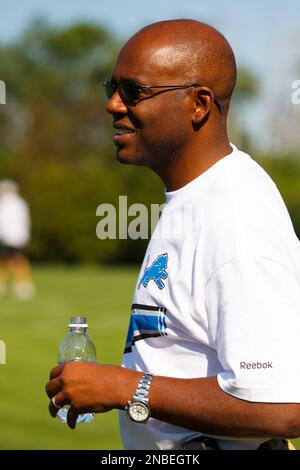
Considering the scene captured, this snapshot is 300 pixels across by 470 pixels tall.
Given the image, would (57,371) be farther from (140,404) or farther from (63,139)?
(63,139)

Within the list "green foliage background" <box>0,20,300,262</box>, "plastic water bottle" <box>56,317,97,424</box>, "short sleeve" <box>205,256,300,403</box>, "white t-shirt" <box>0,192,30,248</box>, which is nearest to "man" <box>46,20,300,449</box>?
"short sleeve" <box>205,256,300,403</box>

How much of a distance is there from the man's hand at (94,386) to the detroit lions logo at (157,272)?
0.31 m

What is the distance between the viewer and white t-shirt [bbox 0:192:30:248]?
29.5m

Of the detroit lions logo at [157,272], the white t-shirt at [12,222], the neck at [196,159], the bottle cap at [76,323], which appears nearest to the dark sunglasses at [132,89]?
the neck at [196,159]

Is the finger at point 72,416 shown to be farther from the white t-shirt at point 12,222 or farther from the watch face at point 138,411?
the white t-shirt at point 12,222

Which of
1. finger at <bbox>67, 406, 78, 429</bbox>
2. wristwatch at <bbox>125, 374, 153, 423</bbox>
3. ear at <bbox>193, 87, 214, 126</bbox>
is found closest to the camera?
wristwatch at <bbox>125, 374, 153, 423</bbox>

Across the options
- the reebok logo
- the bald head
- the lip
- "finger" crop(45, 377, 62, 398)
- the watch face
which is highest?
the bald head

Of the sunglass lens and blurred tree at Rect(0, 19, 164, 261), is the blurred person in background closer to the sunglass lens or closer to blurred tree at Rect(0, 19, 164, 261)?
blurred tree at Rect(0, 19, 164, 261)

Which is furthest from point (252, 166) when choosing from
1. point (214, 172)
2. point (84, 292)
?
point (84, 292)

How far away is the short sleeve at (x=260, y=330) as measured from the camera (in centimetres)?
280

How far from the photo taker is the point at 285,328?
2807 mm

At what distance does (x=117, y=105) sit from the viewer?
3.30 m

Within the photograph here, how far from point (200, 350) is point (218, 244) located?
14.7 inches

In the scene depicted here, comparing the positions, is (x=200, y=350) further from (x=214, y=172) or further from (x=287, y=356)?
(x=214, y=172)
